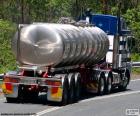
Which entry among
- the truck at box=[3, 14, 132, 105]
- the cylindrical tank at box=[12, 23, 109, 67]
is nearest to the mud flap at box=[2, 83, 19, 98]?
the truck at box=[3, 14, 132, 105]

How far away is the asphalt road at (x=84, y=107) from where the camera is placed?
1616 cm

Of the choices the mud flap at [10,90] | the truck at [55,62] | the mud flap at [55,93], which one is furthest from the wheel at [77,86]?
the mud flap at [10,90]

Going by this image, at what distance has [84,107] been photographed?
17.9 metres

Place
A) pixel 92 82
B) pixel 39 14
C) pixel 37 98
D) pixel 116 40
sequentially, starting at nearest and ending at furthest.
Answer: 1. pixel 37 98
2. pixel 92 82
3. pixel 116 40
4. pixel 39 14

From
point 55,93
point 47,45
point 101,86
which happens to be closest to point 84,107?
point 55,93

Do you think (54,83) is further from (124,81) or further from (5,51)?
(5,51)

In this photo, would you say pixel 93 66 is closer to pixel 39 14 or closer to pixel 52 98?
pixel 52 98

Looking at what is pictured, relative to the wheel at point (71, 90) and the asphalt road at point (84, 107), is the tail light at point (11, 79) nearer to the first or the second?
the asphalt road at point (84, 107)

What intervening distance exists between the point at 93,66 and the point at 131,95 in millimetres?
Answer: 1871

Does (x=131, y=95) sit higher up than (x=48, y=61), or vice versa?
(x=48, y=61)

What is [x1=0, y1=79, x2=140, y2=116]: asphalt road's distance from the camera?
16156mm

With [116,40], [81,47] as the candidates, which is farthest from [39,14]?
[81,47]

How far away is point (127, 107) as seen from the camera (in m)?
18.3

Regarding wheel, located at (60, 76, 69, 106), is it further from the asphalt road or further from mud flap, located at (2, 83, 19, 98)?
mud flap, located at (2, 83, 19, 98)
